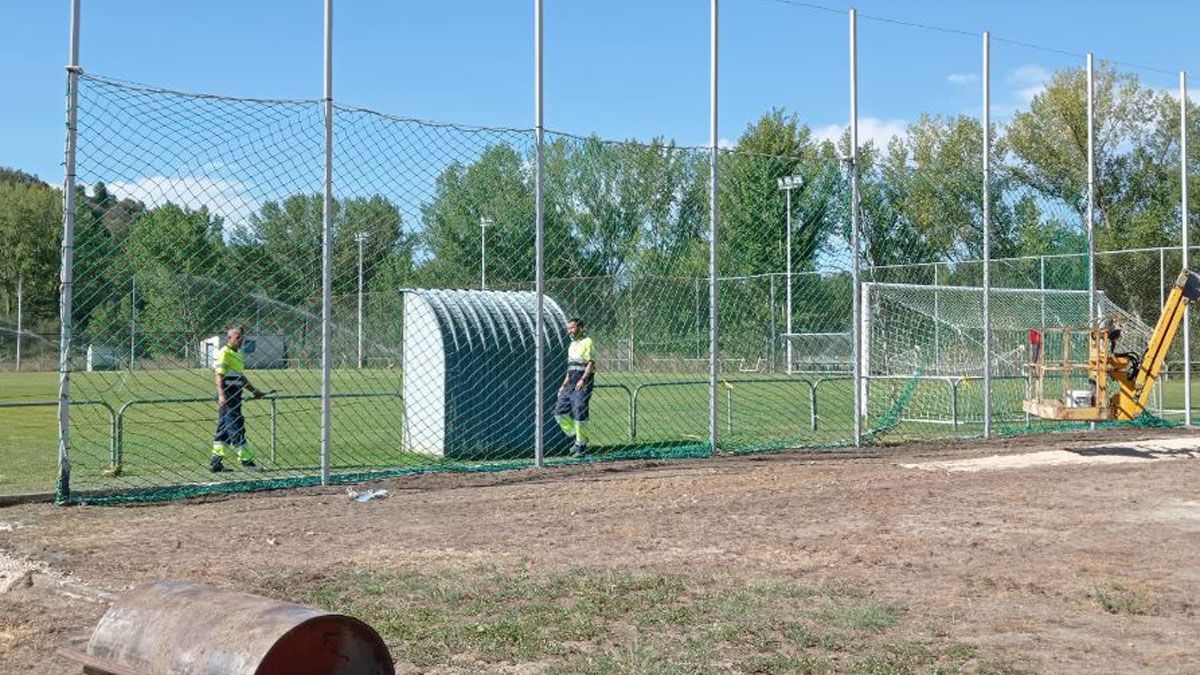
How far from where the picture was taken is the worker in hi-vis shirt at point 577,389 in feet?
49.5

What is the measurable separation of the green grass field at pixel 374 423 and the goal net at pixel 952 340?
0.06 meters

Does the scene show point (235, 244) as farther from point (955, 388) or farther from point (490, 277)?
point (955, 388)

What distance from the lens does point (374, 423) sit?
69.2 feet

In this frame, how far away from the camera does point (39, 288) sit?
5294cm

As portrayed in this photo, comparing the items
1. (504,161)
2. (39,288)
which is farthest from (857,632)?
(39,288)

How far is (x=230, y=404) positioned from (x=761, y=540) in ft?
22.3

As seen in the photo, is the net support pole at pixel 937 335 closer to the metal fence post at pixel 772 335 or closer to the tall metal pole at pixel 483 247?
the metal fence post at pixel 772 335

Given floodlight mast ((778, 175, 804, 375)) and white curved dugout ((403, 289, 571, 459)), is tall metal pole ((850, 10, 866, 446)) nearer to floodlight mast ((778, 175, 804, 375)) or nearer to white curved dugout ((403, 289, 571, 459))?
floodlight mast ((778, 175, 804, 375))

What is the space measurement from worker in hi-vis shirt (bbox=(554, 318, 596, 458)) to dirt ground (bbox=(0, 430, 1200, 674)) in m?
1.77

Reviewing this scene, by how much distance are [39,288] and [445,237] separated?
41808 millimetres

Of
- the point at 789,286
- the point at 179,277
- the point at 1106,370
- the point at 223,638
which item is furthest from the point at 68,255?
the point at 789,286

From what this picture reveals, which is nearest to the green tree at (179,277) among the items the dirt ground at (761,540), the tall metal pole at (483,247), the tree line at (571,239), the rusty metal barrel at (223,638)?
the tree line at (571,239)

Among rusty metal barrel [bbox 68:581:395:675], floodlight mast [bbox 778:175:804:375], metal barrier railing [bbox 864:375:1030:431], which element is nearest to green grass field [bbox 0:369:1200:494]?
metal barrier railing [bbox 864:375:1030:431]

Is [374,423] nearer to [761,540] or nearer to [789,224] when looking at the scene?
[789,224]
